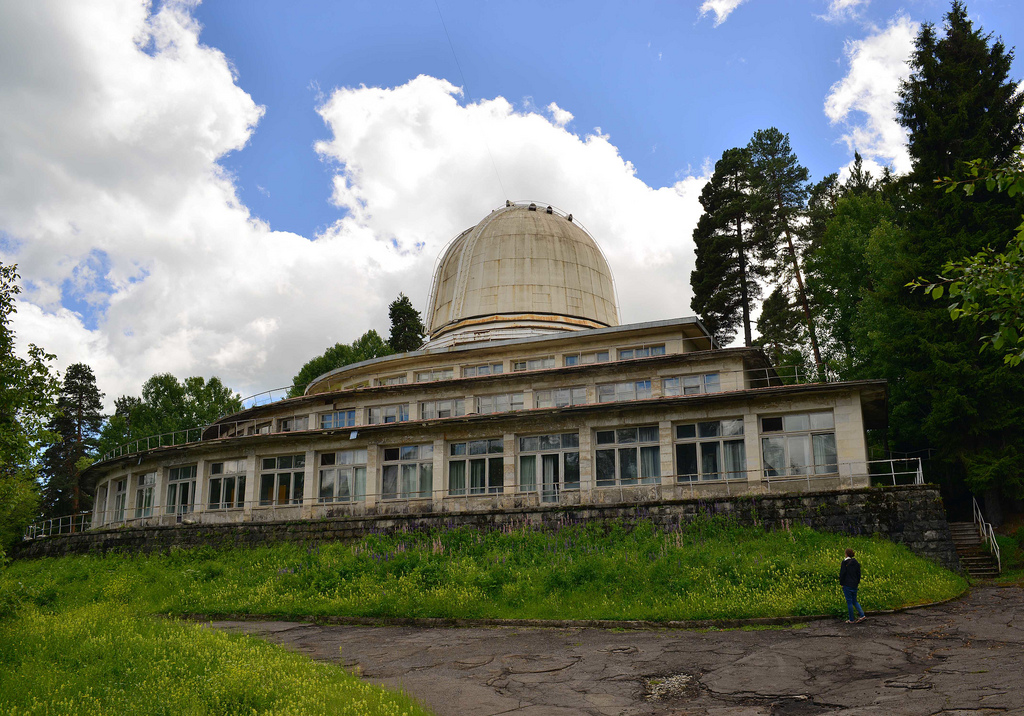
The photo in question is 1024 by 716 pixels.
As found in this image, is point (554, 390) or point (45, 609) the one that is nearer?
point (45, 609)

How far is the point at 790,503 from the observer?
2314 centimetres

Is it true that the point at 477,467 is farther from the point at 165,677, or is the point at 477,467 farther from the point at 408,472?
the point at 165,677

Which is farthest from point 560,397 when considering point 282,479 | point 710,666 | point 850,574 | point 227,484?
point 710,666

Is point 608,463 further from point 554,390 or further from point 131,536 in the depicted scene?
point 131,536

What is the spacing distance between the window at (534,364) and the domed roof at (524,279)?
14.8ft

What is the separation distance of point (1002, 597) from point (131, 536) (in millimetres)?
30638

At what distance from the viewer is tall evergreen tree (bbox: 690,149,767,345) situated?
4938cm

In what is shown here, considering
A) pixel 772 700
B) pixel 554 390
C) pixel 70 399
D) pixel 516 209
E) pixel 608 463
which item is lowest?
pixel 772 700

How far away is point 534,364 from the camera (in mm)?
36812

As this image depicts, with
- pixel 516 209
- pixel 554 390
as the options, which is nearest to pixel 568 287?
pixel 516 209

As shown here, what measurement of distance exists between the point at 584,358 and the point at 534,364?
2.47 metres

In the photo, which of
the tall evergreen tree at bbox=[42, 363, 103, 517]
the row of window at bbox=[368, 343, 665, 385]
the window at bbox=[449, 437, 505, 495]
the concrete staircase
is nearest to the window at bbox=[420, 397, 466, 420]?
the row of window at bbox=[368, 343, 665, 385]

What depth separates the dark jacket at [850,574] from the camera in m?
15.6

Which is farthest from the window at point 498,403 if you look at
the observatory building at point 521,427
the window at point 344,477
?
the window at point 344,477
